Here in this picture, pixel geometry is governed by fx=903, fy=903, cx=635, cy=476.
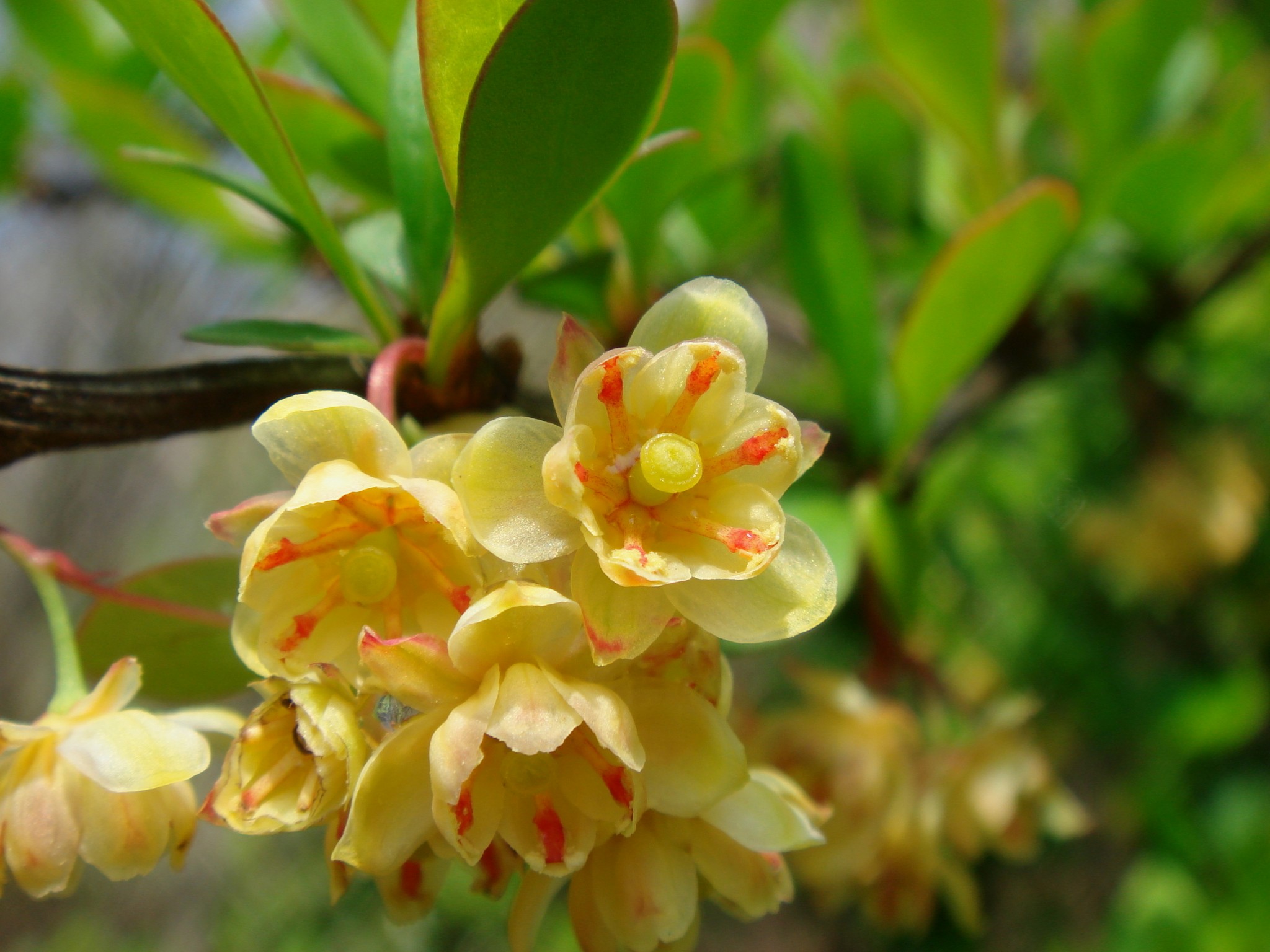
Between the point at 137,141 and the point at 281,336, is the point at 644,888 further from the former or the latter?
the point at 137,141

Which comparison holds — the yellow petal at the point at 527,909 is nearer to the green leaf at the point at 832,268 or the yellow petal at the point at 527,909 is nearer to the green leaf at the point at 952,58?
the green leaf at the point at 832,268

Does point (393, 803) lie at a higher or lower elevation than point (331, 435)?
lower

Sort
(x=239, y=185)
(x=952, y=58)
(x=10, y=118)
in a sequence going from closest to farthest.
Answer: (x=239, y=185)
(x=952, y=58)
(x=10, y=118)

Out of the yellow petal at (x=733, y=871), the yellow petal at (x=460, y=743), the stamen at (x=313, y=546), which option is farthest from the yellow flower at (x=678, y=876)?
the stamen at (x=313, y=546)

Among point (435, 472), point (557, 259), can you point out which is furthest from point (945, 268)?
point (435, 472)

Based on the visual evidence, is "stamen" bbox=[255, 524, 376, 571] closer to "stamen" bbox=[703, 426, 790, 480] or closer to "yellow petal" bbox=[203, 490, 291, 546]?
"yellow petal" bbox=[203, 490, 291, 546]

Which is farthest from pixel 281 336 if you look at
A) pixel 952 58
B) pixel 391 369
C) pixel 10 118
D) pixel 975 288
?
pixel 10 118

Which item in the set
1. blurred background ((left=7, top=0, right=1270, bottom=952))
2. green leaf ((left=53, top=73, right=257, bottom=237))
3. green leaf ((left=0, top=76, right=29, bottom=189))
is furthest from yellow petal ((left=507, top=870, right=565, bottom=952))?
green leaf ((left=0, top=76, right=29, bottom=189))
